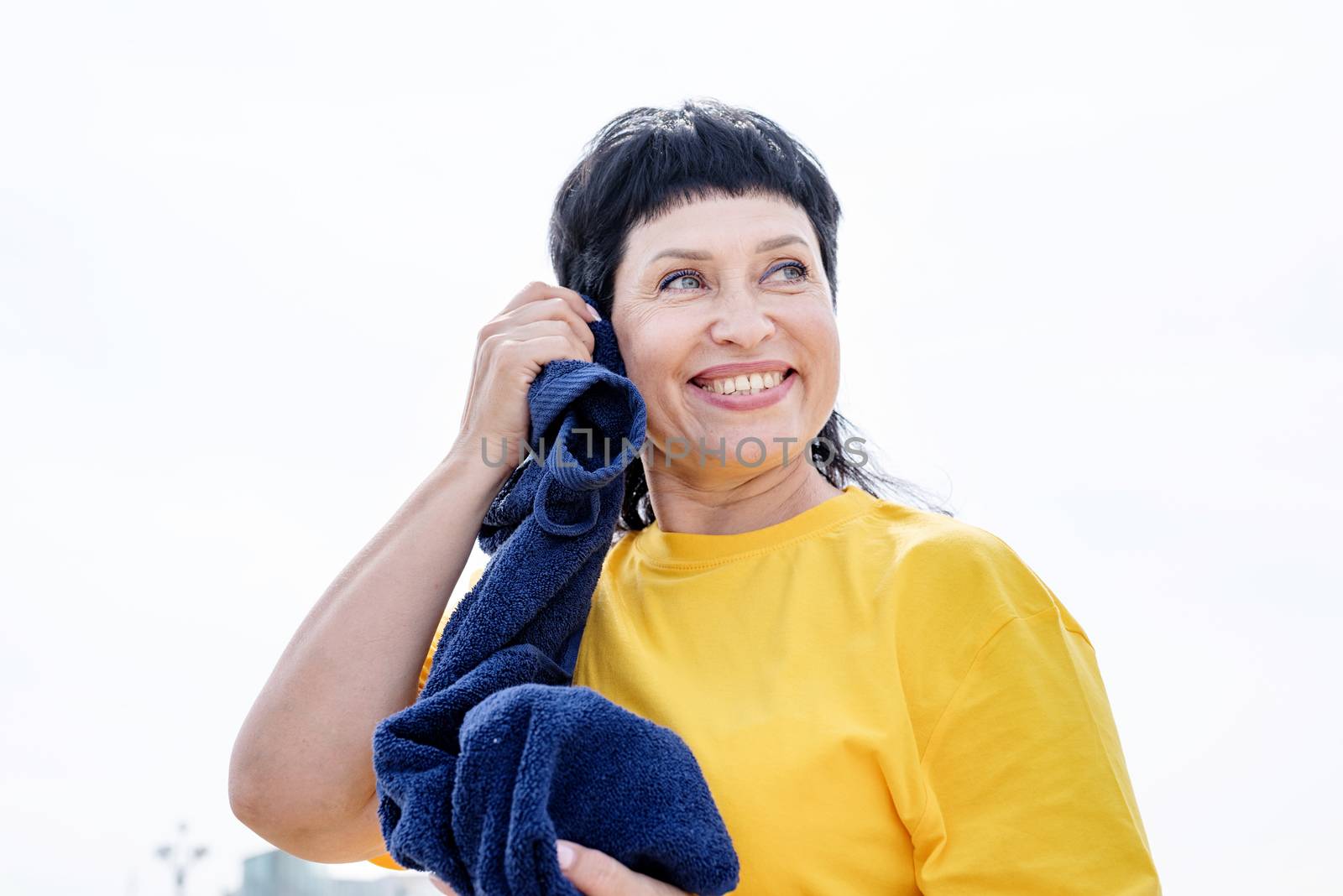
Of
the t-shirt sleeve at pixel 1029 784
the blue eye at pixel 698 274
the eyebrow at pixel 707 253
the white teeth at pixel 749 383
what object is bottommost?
the t-shirt sleeve at pixel 1029 784

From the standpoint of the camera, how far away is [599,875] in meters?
1.13

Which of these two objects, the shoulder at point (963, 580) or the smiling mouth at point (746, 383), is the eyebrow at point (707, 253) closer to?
the smiling mouth at point (746, 383)

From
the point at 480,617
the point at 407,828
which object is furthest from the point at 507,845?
the point at 480,617

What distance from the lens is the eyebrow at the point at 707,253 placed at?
1665mm

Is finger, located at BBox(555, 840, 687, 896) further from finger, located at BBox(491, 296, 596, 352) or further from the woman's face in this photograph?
finger, located at BBox(491, 296, 596, 352)

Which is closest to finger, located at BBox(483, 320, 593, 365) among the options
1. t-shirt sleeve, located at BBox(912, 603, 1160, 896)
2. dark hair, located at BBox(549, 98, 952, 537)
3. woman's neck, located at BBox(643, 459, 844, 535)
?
A: dark hair, located at BBox(549, 98, 952, 537)

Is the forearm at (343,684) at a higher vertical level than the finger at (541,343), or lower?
lower

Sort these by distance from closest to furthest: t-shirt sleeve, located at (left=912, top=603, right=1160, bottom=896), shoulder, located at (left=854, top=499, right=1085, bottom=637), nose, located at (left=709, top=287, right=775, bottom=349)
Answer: t-shirt sleeve, located at (left=912, top=603, right=1160, bottom=896) → shoulder, located at (left=854, top=499, right=1085, bottom=637) → nose, located at (left=709, top=287, right=775, bottom=349)

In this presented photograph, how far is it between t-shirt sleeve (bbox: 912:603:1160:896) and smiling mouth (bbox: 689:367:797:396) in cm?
49

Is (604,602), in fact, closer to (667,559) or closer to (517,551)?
(667,559)

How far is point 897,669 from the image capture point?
1.40 metres

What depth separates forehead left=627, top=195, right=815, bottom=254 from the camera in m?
1.66

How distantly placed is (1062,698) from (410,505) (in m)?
0.90

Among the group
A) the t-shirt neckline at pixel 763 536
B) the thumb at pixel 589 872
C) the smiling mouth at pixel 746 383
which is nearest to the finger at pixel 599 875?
the thumb at pixel 589 872
